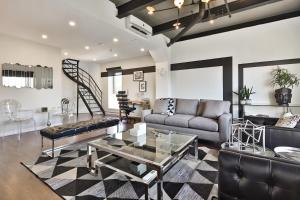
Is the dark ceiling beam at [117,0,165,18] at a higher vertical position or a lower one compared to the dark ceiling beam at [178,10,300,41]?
lower

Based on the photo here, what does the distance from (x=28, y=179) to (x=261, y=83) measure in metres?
5.33

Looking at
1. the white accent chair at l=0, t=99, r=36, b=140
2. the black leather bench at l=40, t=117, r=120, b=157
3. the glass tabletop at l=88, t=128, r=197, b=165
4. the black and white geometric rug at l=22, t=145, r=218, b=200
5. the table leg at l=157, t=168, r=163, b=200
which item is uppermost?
the white accent chair at l=0, t=99, r=36, b=140

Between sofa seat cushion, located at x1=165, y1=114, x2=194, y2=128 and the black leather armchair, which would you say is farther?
sofa seat cushion, located at x1=165, y1=114, x2=194, y2=128

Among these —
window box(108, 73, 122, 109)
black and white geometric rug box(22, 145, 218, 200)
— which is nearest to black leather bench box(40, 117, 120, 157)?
black and white geometric rug box(22, 145, 218, 200)

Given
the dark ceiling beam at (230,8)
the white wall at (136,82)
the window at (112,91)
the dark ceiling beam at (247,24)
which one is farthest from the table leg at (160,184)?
the window at (112,91)

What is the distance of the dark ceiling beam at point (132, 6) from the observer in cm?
322

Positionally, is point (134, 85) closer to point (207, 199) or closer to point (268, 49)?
point (268, 49)

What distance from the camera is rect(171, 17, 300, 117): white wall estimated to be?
4.08m

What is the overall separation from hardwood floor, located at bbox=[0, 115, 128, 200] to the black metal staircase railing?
4240mm

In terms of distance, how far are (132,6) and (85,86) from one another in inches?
219

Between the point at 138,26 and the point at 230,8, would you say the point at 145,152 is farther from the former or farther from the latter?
the point at 230,8

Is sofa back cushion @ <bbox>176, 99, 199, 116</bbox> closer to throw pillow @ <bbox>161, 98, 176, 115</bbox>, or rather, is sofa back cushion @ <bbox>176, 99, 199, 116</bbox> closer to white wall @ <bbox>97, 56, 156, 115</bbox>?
throw pillow @ <bbox>161, 98, 176, 115</bbox>

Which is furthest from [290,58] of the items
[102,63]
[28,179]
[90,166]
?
[102,63]

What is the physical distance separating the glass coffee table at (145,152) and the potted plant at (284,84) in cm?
269
